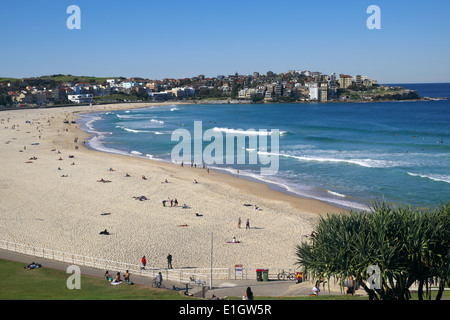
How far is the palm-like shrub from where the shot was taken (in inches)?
428

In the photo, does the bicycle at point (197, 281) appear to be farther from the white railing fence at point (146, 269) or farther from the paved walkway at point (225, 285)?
the paved walkway at point (225, 285)

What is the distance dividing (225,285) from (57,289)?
5759mm

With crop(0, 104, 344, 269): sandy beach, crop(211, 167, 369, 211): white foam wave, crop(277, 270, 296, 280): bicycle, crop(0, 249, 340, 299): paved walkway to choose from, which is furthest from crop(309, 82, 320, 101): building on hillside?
crop(0, 249, 340, 299): paved walkway

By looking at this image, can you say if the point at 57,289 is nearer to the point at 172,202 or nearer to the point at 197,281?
the point at 197,281

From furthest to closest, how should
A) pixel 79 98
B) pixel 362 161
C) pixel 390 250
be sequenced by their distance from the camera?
pixel 79 98
pixel 362 161
pixel 390 250

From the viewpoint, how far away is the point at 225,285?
15328 mm

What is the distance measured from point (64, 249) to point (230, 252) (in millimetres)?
8050

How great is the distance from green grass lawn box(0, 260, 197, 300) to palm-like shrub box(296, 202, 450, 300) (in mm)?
4752

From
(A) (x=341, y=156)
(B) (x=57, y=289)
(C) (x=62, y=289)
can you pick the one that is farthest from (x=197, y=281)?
(A) (x=341, y=156)

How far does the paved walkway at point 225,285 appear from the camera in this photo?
1419 cm

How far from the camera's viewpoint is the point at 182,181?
36.6 meters

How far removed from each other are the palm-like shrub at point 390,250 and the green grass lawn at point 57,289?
4.75m
